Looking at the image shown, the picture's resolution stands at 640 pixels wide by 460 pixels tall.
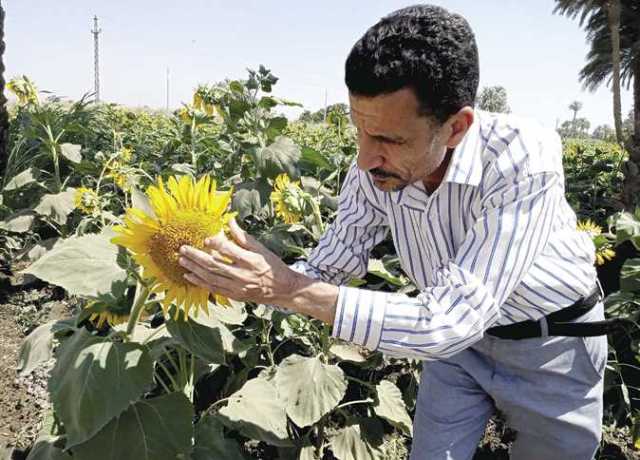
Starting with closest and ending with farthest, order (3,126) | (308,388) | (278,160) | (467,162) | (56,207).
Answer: (467,162) < (308,388) < (278,160) < (56,207) < (3,126)

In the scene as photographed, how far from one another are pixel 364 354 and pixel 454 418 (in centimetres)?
63

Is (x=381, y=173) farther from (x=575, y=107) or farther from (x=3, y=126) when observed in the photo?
(x=575, y=107)

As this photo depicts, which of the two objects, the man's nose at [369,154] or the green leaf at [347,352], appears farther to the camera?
the green leaf at [347,352]

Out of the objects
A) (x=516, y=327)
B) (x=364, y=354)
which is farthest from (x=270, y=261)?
(x=364, y=354)

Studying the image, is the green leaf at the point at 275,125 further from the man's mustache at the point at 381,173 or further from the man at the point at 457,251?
the man's mustache at the point at 381,173

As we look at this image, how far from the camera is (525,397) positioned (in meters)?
1.60

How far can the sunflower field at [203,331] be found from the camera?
4.01 ft

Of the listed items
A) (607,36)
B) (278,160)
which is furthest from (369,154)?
(607,36)

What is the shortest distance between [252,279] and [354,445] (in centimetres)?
119

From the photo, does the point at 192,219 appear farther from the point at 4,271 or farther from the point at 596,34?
the point at 596,34

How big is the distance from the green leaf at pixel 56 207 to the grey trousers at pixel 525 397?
2676 millimetres

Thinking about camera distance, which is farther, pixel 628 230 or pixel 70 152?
pixel 70 152

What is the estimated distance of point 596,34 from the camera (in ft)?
77.0

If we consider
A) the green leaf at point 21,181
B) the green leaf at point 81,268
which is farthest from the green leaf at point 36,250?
the green leaf at point 81,268
